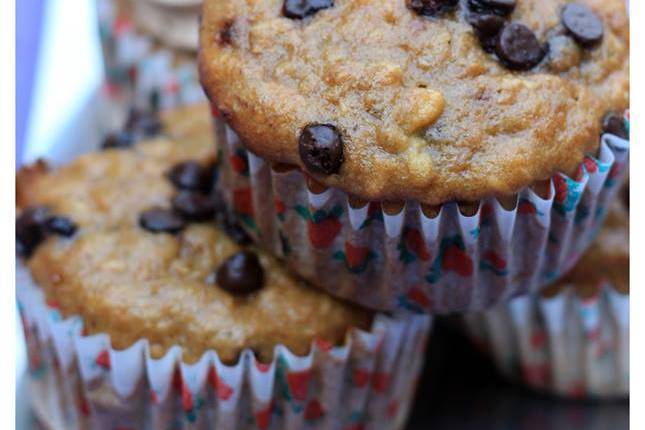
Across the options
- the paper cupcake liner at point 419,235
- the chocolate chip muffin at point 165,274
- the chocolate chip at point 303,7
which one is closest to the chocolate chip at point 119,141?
the chocolate chip muffin at point 165,274

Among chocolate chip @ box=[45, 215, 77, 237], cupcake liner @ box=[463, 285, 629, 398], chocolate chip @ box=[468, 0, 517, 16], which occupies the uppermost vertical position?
chocolate chip @ box=[468, 0, 517, 16]

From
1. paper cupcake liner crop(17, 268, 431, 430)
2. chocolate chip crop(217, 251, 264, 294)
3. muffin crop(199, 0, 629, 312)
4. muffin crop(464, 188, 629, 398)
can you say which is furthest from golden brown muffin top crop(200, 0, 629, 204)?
muffin crop(464, 188, 629, 398)

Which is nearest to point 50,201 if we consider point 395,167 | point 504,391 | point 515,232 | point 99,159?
point 99,159

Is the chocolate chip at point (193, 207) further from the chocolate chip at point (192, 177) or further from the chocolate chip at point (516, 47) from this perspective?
the chocolate chip at point (516, 47)

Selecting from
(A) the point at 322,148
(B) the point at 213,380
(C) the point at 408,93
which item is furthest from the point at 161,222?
(C) the point at 408,93

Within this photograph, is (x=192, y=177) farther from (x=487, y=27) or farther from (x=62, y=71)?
(x=62, y=71)

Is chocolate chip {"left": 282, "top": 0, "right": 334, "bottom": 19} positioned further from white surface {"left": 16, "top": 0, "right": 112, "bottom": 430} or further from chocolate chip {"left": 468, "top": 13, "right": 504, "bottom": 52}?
white surface {"left": 16, "top": 0, "right": 112, "bottom": 430}
